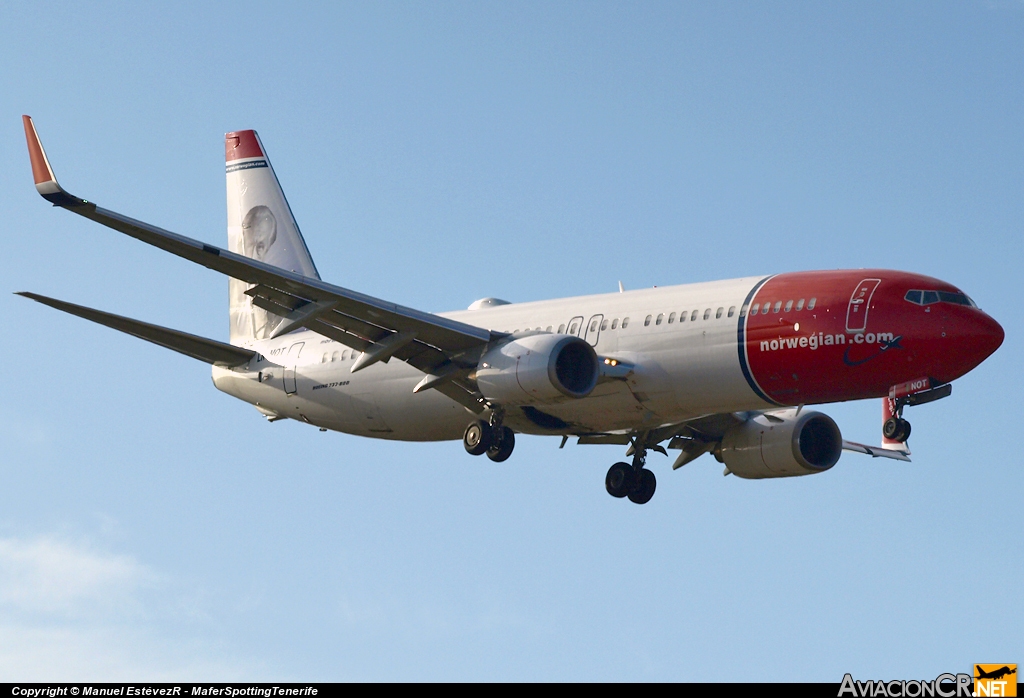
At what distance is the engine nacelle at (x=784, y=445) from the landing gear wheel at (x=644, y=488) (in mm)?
2287

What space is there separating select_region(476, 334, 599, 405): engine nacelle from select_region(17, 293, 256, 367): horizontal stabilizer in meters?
9.38

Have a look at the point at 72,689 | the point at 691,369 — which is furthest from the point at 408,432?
the point at 72,689

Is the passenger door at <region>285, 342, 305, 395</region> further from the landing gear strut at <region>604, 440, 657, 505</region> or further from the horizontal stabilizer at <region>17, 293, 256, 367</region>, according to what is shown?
the landing gear strut at <region>604, 440, 657, 505</region>

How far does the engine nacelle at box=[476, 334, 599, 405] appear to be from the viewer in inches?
1441

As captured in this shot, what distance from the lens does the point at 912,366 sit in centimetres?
3484

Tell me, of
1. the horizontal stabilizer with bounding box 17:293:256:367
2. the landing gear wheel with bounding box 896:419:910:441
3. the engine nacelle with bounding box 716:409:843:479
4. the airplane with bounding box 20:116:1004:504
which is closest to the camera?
the landing gear wheel with bounding box 896:419:910:441

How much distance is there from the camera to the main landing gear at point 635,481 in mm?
42719

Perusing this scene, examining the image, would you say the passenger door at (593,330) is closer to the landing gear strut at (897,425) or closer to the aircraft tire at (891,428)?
the landing gear strut at (897,425)

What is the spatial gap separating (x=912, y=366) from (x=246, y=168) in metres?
25.9

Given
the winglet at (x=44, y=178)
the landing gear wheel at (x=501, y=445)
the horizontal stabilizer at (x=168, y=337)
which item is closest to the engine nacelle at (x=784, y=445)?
the landing gear wheel at (x=501, y=445)

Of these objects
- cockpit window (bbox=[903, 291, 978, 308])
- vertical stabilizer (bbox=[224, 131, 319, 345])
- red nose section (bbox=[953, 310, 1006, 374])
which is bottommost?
red nose section (bbox=[953, 310, 1006, 374])

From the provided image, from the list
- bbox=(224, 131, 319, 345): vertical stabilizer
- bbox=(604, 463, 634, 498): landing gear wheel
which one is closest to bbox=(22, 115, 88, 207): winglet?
bbox=(224, 131, 319, 345): vertical stabilizer

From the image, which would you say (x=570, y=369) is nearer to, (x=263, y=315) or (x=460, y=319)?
(x=460, y=319)

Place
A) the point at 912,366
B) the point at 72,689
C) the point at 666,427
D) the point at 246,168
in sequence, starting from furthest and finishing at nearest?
the point at 246,168
the point at 666,427
the point at 912,366
the point at 72,689
